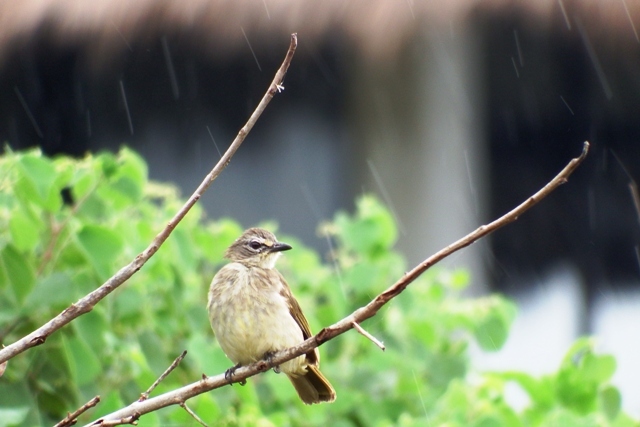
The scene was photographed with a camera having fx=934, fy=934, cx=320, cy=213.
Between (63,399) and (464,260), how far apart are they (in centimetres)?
416

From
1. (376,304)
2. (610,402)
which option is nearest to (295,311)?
(610,402)

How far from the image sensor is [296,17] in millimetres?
5531

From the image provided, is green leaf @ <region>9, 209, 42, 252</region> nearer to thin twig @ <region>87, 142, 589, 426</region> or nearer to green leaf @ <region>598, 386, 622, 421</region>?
thin twig @ <region>87, 142, 589, 426</region>

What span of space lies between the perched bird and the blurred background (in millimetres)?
2608

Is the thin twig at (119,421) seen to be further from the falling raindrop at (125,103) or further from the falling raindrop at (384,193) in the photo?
→ the falling raindrop at (125,103)

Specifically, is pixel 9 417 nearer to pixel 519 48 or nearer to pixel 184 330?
pixel 184 330

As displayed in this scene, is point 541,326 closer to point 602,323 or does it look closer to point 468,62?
point 602,323

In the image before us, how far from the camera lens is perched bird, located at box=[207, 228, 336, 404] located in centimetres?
304

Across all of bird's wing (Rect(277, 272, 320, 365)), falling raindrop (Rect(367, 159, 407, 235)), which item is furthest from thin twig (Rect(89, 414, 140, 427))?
falling raindrop (Rect(367, 159, 407, 235))

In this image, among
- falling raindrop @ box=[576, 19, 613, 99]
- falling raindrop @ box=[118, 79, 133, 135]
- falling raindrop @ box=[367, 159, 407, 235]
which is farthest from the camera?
falling raindrop @ box=[118, 79, 133, 135]

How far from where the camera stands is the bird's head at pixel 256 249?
352cm

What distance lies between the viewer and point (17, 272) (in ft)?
9.32

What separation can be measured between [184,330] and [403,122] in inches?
133

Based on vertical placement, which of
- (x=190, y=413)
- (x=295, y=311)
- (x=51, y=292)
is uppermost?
(x=51, y=292)
